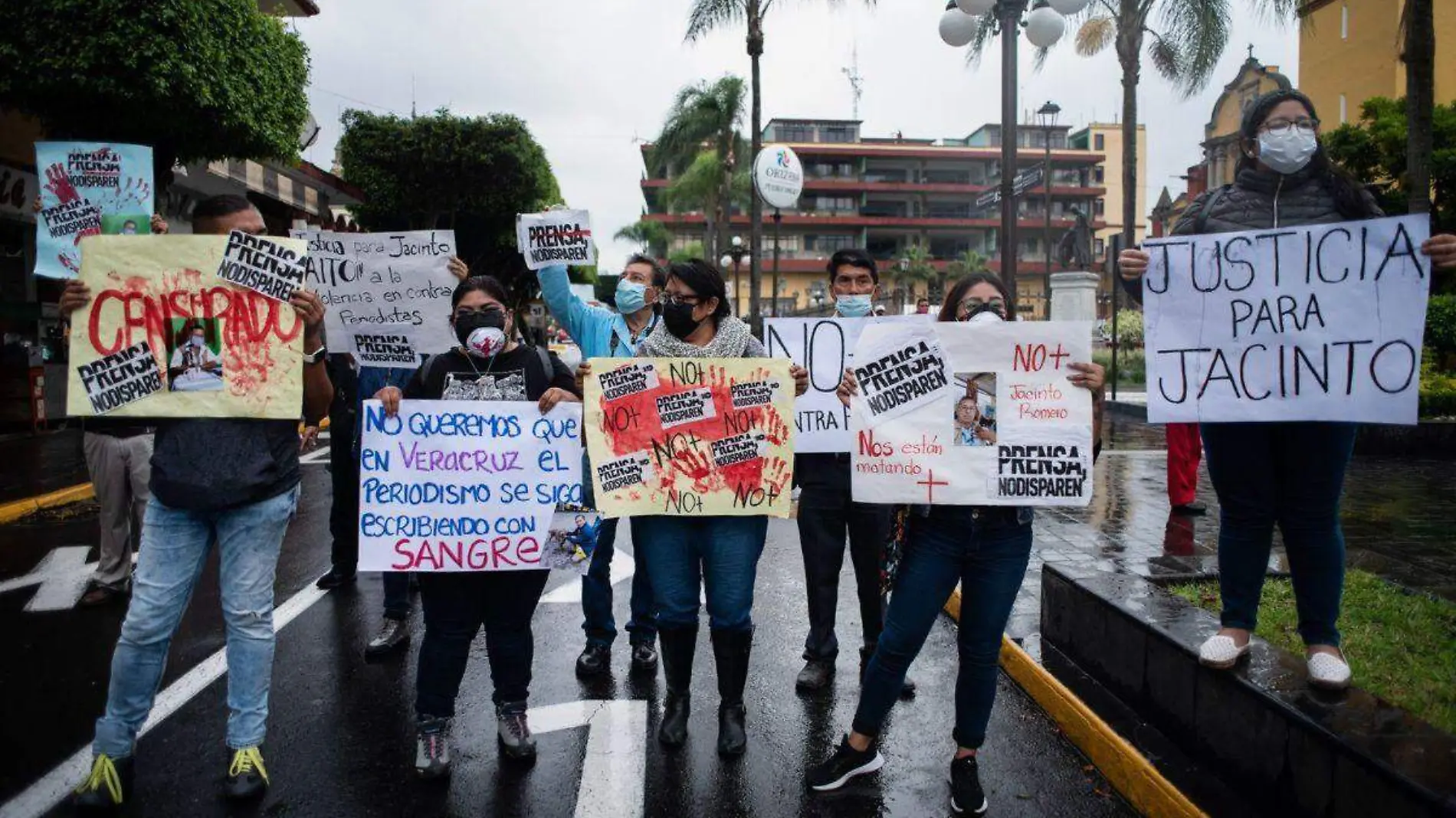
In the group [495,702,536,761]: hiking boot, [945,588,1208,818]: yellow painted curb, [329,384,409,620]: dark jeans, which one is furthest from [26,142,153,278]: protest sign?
[945,588,1208,818]: yellow painted curb

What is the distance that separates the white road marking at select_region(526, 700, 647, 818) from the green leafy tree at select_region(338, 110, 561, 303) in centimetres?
2080

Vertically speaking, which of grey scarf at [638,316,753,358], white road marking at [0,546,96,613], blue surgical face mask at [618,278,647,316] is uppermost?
blue surgical face mask at [618,278,647,316]

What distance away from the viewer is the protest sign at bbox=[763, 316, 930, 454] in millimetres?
4594

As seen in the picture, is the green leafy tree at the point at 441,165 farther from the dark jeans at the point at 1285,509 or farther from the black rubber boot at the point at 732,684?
the dark jeans at the point at 1285,509

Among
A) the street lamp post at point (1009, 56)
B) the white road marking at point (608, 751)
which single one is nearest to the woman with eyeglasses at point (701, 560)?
the white road marking at point (608, 751)

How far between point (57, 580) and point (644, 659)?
469 cm

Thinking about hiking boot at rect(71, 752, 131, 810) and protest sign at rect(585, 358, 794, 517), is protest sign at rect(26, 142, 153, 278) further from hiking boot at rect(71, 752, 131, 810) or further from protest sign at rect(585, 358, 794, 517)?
protest sign at rect(585, 358, 794, 517)

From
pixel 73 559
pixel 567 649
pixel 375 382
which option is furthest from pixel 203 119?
pixel 567 649

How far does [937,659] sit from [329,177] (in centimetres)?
2081

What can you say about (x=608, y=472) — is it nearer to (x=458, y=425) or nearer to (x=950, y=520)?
(x=458, y=425)

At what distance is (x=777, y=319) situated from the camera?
4750 mm

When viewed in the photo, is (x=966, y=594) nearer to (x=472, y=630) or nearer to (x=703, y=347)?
(x=703, y=347)

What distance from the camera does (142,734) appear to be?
3822mm

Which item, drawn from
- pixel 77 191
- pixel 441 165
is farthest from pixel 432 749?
pixel 441 165
